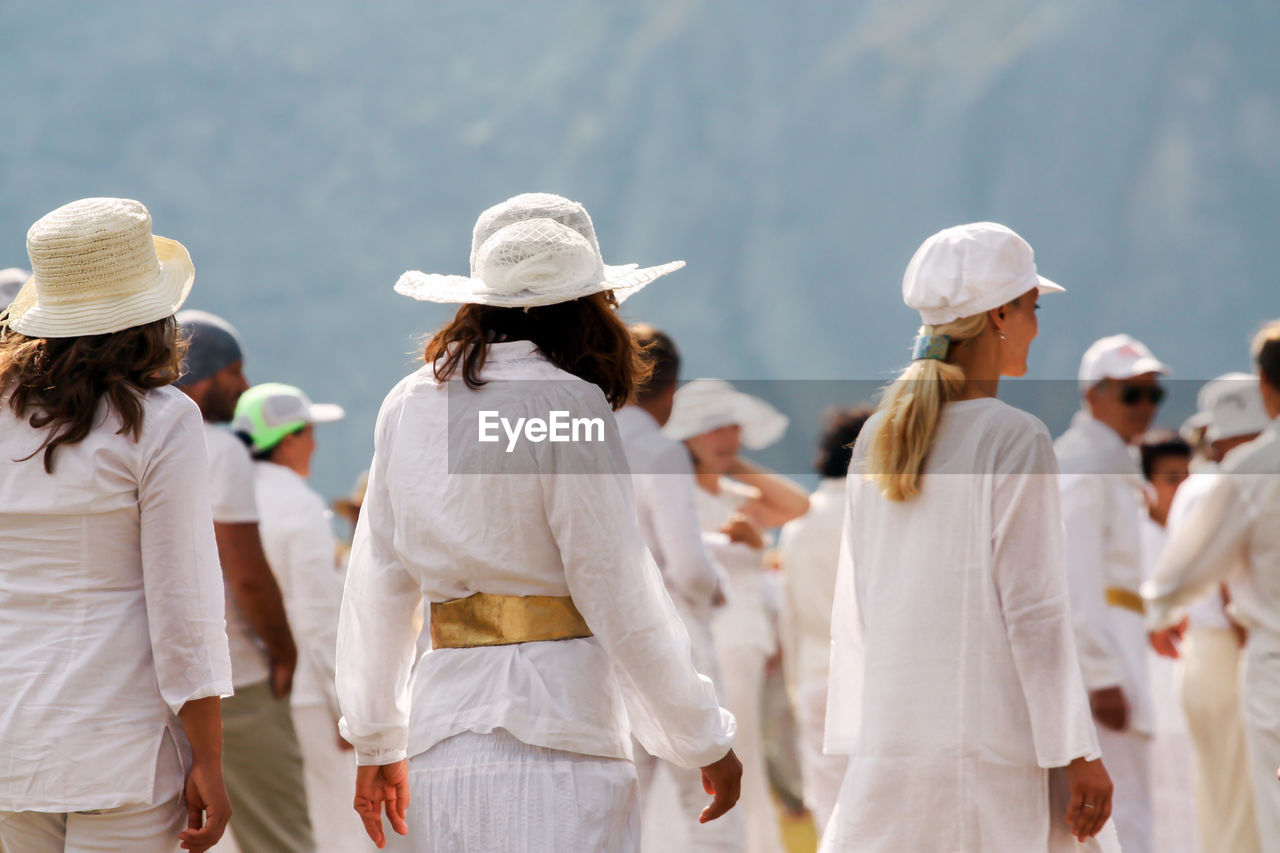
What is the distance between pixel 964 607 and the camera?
8.07 ft

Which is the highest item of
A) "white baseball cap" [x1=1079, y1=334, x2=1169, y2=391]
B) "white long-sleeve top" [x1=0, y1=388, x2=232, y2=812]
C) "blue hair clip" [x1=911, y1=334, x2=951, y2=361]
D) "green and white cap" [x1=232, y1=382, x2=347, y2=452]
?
"blue hair clip" [x1=911, y1=334, x2=951, y2=361]

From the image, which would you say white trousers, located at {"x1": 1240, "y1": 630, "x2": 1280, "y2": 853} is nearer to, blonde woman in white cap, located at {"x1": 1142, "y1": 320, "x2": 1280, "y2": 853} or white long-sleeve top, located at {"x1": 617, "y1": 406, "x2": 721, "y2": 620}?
blonde woman in white cap, located at {"x1": 1142, "y1": 320, "x2": 1280, "y2": 853}

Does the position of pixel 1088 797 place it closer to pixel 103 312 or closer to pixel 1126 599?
pixel 103 312

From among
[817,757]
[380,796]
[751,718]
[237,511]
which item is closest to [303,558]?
[237,511]

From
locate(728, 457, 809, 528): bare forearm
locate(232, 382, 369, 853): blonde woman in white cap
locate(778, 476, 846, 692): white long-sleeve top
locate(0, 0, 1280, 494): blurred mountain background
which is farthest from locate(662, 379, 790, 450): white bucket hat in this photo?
locate(0, 0, 1280, 494): blurred mountain background

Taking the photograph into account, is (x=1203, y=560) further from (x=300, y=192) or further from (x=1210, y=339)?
(x=300, y=192)

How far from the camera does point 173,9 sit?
1838 inches

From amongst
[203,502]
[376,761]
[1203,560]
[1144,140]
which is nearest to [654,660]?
[376,761]

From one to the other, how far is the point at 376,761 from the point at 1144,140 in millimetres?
42495

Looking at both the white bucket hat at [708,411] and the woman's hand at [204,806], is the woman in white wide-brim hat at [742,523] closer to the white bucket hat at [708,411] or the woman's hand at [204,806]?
the white bucket hat at [708,411]

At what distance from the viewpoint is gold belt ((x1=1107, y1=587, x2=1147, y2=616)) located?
4492 millimetres

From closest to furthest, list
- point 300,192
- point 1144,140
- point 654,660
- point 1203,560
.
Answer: point 654,660 → point 1203,560 → point 1144,140 → point 300,192

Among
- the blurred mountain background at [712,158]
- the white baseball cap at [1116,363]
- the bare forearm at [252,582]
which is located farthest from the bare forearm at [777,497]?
the blurred mountain background at [712,158]

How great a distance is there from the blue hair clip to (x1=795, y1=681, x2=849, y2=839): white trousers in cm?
264
